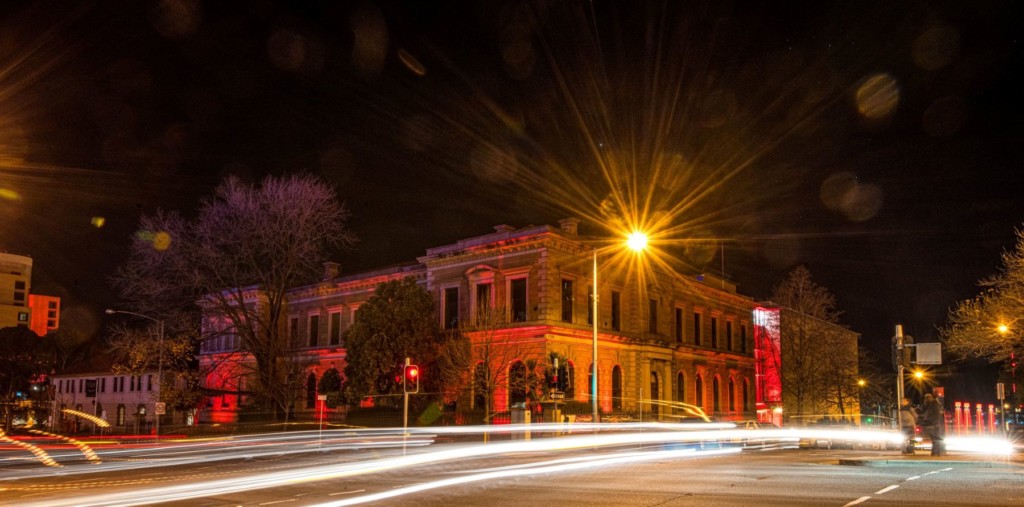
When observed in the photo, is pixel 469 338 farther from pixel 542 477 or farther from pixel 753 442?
pixel 542 477

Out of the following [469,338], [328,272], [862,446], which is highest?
[328,272]

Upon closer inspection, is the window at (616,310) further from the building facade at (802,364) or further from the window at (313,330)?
the window at (313,330)

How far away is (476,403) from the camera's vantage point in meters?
48.2

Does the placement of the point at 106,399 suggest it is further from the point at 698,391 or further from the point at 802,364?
the point at 802,364

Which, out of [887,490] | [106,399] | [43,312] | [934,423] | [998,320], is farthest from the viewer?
[43,312]

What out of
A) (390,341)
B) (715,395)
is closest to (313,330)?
(390,341)

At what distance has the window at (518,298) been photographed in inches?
1914

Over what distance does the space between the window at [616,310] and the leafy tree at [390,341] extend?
38.3 ft

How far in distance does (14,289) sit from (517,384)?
102m

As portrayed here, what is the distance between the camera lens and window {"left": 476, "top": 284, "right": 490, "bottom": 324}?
4750 cm

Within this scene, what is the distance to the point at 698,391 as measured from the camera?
2484 inches

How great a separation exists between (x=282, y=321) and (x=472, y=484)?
52.4m

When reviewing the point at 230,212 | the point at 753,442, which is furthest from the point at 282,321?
the point at 753,442

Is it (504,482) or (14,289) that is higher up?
(14,289)
